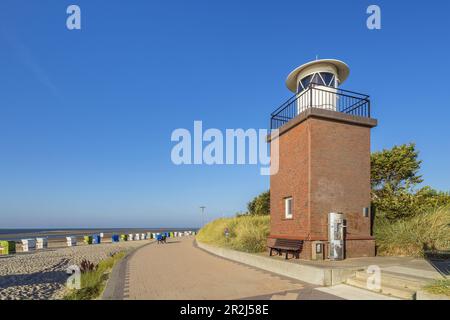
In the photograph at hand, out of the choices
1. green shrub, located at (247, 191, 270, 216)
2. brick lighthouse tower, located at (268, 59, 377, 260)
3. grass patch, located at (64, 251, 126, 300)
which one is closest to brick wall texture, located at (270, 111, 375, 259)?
brick lighthouse tower, located at (268, 59, 377, 260)

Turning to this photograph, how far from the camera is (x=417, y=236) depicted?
11141mm

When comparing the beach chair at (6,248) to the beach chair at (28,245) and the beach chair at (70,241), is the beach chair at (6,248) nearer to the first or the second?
the beach chair at (28,245)

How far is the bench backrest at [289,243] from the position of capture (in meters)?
10.7

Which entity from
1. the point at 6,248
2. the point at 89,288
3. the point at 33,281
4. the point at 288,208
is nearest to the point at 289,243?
the point at 288,208

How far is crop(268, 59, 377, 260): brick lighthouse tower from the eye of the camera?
10625mm

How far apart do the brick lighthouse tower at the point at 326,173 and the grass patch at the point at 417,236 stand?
81 cm

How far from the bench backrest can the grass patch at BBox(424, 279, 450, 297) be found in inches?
191

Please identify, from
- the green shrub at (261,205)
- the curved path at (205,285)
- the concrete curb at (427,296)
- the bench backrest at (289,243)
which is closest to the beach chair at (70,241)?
the green shrub at (261,205)

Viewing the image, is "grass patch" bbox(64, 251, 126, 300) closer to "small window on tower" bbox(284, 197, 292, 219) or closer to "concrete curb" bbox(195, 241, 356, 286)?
"concrete curb" bbox(195, 241, 356, 286)

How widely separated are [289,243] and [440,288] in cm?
590

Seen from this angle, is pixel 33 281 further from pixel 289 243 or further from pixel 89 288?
pixel 289 243
